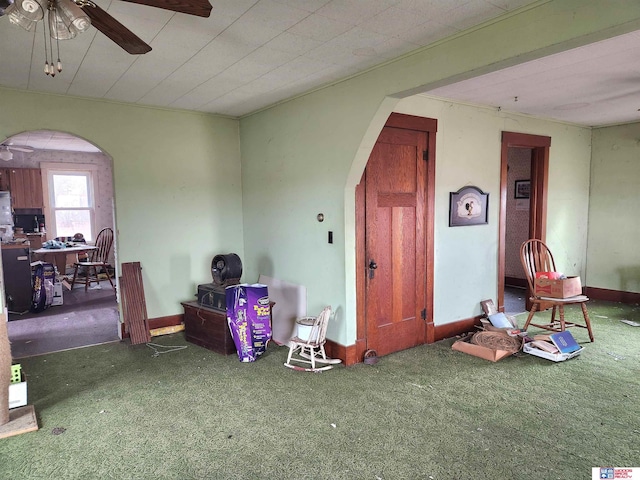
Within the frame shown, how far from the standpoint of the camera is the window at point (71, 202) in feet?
26.3

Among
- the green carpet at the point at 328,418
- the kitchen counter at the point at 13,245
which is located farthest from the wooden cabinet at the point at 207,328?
the kitchen counter at the point at 13,245

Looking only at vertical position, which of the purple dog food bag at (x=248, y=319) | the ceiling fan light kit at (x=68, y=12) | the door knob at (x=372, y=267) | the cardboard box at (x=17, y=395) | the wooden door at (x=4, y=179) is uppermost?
the ceiling fan light kit at (x=68, y=12)

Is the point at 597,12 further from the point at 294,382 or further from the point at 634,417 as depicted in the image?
the point at 294,382

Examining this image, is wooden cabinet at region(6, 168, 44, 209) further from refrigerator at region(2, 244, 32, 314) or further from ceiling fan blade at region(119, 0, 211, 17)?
ceiling fan blade at region(119, 0, 211, 17)

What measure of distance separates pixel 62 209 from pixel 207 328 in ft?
19.5

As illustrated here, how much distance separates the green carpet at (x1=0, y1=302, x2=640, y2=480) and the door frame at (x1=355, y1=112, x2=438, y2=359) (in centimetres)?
33

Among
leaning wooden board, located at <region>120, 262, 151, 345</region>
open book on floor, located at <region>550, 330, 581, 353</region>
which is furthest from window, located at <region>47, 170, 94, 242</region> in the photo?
open book on floor, located at <region>550, 330, 581, 353</region>

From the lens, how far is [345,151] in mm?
3381

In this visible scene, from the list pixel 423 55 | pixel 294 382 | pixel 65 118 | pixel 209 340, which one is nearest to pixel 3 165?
pixel 65 118

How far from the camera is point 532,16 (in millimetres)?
2082

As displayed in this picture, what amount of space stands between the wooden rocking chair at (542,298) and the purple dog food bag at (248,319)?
265cm

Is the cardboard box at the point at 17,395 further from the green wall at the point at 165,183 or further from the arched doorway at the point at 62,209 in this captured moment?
the arched doorway at the point at 62,209

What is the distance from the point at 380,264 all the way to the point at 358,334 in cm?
65

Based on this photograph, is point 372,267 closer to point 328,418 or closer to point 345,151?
point 345,151
